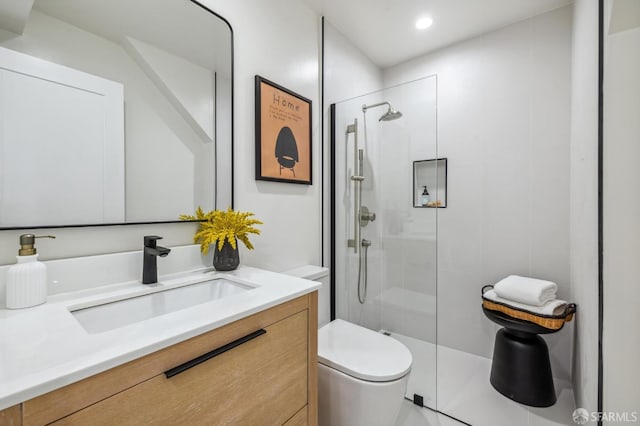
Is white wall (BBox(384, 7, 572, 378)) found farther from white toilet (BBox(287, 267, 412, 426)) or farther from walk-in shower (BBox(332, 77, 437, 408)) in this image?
white toilet (BBox(287, 267, 412, 426))

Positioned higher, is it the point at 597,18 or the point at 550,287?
the point at 597,18

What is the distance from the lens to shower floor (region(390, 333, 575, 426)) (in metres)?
1.58

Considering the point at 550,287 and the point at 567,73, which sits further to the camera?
the point at 567,73

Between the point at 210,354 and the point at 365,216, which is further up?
the point at 365,216

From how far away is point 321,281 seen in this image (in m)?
1.72

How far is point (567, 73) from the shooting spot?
5.99ft

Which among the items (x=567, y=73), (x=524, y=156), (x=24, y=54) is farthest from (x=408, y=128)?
(x=24, y=54)

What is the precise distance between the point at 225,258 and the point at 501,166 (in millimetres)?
2001

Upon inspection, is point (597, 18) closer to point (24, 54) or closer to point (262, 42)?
point (262, 42)

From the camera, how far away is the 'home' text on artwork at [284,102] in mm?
1552
